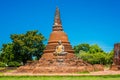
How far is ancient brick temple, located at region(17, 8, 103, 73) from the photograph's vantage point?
138 feet

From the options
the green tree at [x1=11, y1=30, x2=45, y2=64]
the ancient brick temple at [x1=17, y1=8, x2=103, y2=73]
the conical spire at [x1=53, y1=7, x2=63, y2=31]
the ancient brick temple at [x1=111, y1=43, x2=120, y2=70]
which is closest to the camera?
the ancient brick temple at [x1=17, y1=8, x2=103, y2=73]

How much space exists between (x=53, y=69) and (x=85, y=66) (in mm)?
3826

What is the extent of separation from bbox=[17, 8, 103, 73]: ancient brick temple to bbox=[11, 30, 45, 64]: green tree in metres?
15.2

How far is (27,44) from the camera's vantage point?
65312 millimetres

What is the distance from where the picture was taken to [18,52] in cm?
6619

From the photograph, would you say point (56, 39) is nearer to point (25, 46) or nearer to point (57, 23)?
point (57, 23)

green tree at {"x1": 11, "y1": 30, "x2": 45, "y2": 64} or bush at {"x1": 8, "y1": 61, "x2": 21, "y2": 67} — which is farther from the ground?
green tree at {"x1": 11, "y1": 30, "x2": 45, "y2": 64}

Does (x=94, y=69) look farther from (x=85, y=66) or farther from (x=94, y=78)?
(x=94, y=78)

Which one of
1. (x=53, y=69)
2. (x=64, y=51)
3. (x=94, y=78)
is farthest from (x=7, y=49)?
(x=94, y=78)

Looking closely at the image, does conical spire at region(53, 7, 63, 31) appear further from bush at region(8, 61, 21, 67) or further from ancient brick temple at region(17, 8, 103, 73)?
bush at region(8, 61, 21, 67)

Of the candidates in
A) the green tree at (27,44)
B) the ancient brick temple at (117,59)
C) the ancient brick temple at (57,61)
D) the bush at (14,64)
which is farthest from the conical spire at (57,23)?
the bush at (14,64)

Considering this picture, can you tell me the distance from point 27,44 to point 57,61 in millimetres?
21978

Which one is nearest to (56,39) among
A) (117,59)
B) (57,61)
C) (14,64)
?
(57,61)

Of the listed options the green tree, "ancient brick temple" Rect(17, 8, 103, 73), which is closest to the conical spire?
"ancient brick temple" Rect(17, 8, 103, 73)
